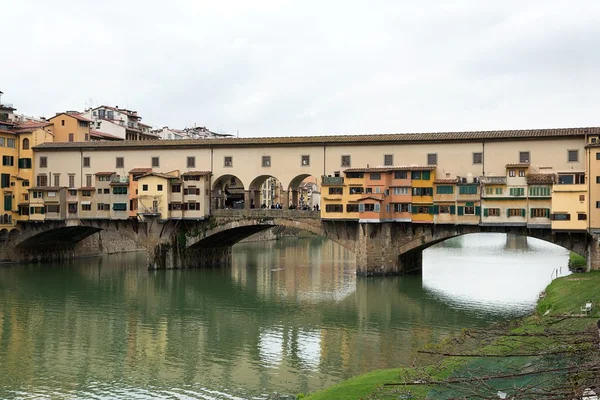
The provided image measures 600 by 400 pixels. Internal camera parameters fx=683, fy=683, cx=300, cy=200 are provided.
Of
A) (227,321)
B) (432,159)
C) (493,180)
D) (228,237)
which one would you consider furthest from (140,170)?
(493,180)

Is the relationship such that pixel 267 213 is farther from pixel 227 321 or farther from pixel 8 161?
pixel 8 161

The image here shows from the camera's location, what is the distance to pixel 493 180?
146 ft

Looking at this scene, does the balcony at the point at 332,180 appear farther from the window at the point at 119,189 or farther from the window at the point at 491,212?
the window at the point at 119,189

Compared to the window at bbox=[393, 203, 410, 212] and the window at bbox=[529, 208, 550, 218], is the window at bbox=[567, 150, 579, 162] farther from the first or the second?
the window at bbox=[393, 203, 410, 212]

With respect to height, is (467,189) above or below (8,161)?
below

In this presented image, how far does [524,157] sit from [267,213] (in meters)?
18.7

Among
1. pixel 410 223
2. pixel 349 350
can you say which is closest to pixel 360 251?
pixel 410 223

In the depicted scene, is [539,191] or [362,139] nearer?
[539,191]

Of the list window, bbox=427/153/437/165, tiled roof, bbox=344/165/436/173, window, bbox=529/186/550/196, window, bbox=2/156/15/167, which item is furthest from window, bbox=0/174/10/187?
window, bbox=529/186/550/196

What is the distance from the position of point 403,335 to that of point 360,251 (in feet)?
61.4

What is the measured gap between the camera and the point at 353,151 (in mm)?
49719

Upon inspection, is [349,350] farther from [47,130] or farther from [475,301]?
[47,130]

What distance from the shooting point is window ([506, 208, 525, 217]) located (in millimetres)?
43688

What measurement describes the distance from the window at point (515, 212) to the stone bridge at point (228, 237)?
1.12 metres
